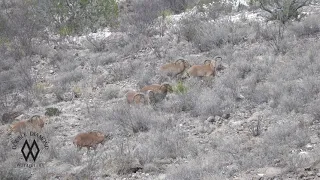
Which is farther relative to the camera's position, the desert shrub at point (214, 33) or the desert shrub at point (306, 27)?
the desert shrub at point (214, 33)

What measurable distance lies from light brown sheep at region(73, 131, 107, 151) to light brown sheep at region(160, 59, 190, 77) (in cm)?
342

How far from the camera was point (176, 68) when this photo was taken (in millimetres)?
10391

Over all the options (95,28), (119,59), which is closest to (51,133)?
(119,59)

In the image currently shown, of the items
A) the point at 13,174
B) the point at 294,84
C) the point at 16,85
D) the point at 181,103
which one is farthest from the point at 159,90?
the point at 16,85

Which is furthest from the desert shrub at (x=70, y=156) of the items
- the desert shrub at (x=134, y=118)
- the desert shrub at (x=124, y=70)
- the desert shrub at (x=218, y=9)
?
the desert shrub at (x=218, y=9)

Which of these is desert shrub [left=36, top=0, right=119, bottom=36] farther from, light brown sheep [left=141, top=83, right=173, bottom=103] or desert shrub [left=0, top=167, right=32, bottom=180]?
desert shrub [left=0, top=167, right=32, bottom=180]

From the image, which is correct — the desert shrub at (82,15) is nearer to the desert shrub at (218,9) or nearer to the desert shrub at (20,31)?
the desert shrub at (20,31)

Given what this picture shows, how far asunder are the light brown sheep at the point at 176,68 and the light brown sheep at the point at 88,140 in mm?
3418

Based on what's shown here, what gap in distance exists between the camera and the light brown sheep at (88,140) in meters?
7.24

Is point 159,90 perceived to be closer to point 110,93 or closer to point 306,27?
point 110,93

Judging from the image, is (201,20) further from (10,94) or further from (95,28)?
(10,94)

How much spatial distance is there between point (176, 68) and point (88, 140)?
3663 mm

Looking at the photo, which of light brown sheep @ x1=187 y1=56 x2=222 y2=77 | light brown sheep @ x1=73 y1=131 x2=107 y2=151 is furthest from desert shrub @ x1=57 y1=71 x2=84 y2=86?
light brown sheep @ x1=73 y1=131 x2=107 y2=151

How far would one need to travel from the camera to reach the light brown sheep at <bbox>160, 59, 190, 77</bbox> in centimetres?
1034
